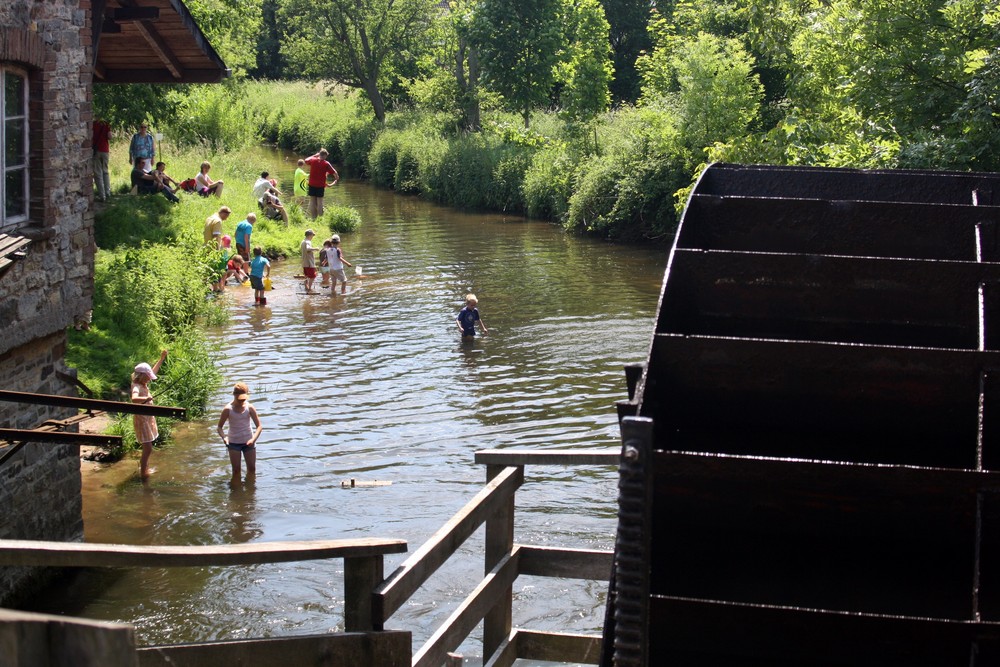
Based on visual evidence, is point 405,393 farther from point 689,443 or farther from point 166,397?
point 689,443

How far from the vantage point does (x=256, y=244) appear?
26125mm

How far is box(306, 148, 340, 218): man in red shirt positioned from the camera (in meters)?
29.8

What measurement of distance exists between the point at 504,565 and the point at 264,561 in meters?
2.22

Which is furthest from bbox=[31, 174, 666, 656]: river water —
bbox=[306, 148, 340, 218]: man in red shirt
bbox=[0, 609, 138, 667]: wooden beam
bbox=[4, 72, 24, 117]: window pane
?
bbox=[0, 609, 138, 667]: wooden beam

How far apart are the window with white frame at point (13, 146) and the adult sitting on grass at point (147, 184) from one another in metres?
15.7

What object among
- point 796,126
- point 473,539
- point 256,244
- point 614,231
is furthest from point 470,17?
point 473,539

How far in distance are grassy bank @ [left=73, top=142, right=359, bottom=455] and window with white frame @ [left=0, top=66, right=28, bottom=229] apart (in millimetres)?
4598

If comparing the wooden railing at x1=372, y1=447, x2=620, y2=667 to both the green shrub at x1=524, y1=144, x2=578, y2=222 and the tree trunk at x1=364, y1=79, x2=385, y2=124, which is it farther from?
the tree trunk at x1=364, y1=79, x2=385, y2=124

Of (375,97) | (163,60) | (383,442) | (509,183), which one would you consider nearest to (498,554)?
(383,442)

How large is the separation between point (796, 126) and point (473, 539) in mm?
7661

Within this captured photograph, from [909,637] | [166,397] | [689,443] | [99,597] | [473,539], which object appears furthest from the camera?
[166,397]

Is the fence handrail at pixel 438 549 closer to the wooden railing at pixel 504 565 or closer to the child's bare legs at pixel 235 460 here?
the wooden railing at pixel 504 565

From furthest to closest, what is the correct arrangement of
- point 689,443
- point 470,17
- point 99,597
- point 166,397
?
point 470,17, point 166,397, point 99,597, point 689,443

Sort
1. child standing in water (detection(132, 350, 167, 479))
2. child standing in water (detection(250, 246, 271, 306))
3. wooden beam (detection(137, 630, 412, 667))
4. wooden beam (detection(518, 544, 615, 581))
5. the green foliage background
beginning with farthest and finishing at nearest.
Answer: child standing in water (detection(250, 246, 271, 306)), the green foliage background, child standing in water (detection(132, 350, 167, 479)), wooden beam (detection(518, 544, 615, 581)), wooden beam (detection(137, 630, 412, 667))
